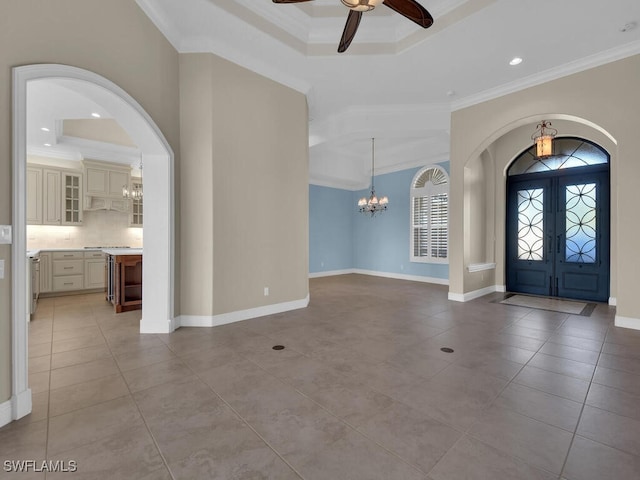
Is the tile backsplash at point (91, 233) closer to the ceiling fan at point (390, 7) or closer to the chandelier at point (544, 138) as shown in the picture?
the ceiling fan at point (390, 7)

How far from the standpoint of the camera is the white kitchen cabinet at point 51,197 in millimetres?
6102

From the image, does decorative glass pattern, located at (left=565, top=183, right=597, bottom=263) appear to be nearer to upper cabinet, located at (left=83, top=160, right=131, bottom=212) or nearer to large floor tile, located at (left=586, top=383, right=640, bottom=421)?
large floor tile, located at (left=586, top=383, right=640, bottom=421)

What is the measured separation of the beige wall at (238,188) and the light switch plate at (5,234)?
1964mm

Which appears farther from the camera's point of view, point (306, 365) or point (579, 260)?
point (579, 260)

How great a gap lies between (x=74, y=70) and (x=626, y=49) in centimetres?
629

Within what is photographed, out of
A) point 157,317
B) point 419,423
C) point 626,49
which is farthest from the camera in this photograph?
point 626,49

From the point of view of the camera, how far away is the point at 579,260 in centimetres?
549

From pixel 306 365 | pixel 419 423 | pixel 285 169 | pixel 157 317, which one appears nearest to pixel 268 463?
pixel 419 423

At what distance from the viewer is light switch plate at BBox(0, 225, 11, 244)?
5.94 feet

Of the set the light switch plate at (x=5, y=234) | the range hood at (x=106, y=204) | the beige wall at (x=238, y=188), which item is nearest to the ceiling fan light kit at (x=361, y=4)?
the beige wall at (x=238, y=188)

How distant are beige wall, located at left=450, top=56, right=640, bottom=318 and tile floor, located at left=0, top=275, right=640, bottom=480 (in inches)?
50.7

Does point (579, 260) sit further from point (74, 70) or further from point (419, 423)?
point (74, 70)

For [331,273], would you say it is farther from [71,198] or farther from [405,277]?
[71,198]

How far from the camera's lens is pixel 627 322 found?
12.7ft
